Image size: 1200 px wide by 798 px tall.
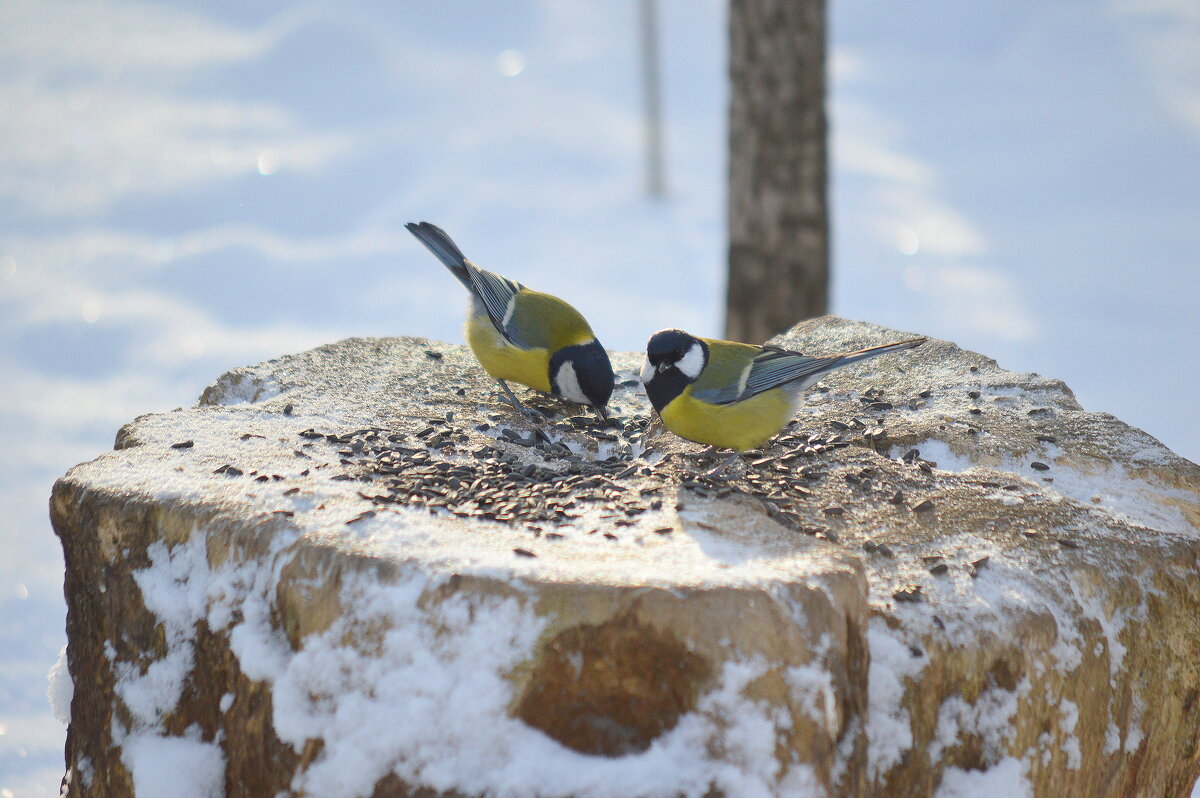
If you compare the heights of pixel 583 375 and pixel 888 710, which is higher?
pixel 583 375

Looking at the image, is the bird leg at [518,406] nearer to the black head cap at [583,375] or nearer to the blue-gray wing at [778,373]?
the black head cap at [583,375]

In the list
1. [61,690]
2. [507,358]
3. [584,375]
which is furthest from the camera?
[507,358]

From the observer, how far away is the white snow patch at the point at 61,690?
270cm

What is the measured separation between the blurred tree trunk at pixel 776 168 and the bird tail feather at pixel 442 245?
86.3 inches

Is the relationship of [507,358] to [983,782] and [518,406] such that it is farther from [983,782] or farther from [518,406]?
[983,782]

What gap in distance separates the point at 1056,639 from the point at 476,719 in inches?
53.3

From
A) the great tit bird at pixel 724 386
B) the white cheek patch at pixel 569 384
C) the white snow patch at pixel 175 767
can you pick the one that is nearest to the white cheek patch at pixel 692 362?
the great tit bird at pixel 724 386

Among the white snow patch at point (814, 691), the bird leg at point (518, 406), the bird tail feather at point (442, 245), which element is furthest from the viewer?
the bird tail feather at point (442, 245)

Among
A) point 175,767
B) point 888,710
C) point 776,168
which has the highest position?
point 776,168

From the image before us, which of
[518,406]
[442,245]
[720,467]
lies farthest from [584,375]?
[442,245]

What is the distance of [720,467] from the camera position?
119 inches

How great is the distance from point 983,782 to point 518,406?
209 centimetres

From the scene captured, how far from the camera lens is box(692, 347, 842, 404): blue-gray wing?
3113 mm

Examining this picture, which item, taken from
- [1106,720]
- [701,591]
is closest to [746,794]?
[701,591]
